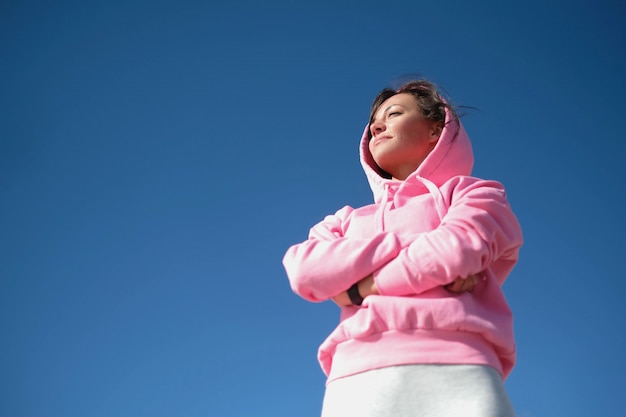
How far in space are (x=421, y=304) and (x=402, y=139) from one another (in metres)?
1.25

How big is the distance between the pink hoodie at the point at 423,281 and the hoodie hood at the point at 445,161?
27 cm

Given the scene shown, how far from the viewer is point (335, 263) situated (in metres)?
2.82

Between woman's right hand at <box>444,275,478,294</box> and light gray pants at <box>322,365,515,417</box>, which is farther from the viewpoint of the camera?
woman's right hand at <box>444,275,478,294</box>

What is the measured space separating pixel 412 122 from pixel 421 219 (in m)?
0.81

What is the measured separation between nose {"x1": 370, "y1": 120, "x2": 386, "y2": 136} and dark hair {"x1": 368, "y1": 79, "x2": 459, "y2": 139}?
218mm

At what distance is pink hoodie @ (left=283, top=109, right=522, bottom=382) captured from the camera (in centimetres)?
266

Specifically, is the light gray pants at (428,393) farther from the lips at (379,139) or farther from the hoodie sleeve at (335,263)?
the lips at (379,139)

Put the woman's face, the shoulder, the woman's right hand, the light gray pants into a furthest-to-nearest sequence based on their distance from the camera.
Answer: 1. the woman's face
2. the shoulder
3. the woman's right hand
4. the light gray pants

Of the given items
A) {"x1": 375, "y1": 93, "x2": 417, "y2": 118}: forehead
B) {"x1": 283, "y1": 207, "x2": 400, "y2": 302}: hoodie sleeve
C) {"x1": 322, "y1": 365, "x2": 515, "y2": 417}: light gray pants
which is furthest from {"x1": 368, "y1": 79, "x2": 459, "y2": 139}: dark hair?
{"x1": 322, "y1": 365, "x2": 515, "y2": 417}: light gray pants

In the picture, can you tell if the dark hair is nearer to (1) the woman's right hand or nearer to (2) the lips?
(2) the lips

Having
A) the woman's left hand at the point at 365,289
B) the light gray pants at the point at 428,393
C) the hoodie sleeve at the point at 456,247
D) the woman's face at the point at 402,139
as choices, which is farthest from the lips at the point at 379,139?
the light gray pants at the point at 428,393

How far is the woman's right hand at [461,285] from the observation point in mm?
2756

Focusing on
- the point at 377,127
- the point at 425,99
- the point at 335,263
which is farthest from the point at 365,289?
the point at 425,99

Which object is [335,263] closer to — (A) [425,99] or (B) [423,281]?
(B) [423,281]
